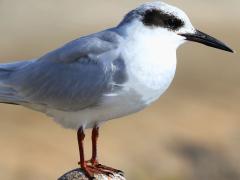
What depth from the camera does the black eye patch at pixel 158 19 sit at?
27.6 feet

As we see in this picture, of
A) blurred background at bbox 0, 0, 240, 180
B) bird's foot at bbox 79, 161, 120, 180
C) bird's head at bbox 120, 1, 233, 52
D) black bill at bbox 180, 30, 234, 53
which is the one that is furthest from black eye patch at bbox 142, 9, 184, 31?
blurred background at bbox 0, 0, 240, 180

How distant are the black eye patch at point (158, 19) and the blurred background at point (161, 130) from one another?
19.6 ft

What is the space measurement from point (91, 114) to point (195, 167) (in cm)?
823

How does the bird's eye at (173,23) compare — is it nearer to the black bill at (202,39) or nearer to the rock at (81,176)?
the black bill at (202,39)

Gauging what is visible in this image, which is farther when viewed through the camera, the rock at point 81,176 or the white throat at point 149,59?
the white throat at point 149,59

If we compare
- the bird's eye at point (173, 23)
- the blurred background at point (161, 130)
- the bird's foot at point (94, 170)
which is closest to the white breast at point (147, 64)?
the bird's eye at point (173, 23)

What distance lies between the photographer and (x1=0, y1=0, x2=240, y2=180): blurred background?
1616 centimetres

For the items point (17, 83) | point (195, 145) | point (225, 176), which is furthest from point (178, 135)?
point (17, 83)

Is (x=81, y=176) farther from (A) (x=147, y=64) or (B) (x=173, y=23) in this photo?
(B) (x=173, y=23)

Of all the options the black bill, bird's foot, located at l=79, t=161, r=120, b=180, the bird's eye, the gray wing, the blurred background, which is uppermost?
the bird's eye

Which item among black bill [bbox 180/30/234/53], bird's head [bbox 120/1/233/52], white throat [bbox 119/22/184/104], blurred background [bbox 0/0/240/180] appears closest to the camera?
white throat [bbox 119/22/184/104]

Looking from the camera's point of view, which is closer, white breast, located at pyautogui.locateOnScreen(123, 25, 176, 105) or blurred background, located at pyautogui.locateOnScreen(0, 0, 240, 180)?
white breast, located at pyautogui.locateOnScreen(123, 25, 176, 105)

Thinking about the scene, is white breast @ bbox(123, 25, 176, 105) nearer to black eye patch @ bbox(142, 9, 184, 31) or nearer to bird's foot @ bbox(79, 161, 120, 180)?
black eye patch @ bbox(142, 9, 184, 31)

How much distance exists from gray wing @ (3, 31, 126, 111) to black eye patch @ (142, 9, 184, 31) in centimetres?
25
